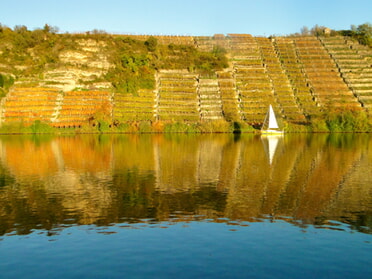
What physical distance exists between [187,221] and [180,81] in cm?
9201

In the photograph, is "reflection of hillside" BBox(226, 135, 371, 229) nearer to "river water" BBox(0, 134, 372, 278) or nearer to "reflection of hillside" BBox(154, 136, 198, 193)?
"river water" BBox(0, 134, 372, 278)

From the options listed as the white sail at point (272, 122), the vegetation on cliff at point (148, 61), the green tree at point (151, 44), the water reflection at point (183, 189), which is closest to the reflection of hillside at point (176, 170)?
the water reflection at point (183, 189)

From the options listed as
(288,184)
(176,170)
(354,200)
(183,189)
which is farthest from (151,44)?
(354,200)

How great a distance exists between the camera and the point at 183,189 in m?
27.9

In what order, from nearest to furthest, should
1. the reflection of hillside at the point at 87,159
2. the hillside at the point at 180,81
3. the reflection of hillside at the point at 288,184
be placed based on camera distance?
the reflection of hillside at the point at 288,184, the reflection of hillside at the point at 87,159, the hillside at the point at 180,81

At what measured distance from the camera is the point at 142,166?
1519 inches

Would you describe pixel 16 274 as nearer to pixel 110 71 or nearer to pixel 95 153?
pixel 95 153

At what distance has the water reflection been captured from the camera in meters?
21.1

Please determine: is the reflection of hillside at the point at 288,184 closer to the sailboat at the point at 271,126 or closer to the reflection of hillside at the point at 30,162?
the reflection of hillside at the point at 30,162

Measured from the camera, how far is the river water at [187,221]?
48.5 feet

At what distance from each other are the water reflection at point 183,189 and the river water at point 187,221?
0.26 feet

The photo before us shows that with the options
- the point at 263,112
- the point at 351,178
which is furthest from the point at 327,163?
the point at 263,112

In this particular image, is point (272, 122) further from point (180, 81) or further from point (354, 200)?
point (354, 200)

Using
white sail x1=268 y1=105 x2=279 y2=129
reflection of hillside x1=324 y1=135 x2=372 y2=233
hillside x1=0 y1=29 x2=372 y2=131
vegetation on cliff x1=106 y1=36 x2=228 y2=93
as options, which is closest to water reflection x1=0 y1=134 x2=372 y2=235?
reflection of hillside x1=324 y1=135 x2=372 y2=233
